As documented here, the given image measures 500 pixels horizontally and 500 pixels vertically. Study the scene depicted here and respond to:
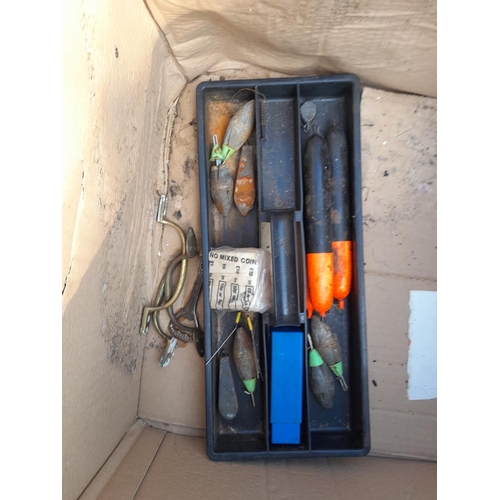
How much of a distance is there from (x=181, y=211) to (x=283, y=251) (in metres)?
0.29

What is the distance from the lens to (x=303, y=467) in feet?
3.05

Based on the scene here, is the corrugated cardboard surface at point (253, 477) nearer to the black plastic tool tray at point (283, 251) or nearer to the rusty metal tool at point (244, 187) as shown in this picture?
Answer: the black plastic tool tray at point (283, 251)

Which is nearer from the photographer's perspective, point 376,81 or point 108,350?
point 108,350

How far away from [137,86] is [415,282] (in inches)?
29.9

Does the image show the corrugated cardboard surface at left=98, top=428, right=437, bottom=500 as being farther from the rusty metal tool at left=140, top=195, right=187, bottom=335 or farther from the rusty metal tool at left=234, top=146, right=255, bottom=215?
the rusty metal tool at left=234, top=146, right=255, bottom=215

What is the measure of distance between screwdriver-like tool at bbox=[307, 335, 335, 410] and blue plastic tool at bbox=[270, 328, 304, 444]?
0.12ft

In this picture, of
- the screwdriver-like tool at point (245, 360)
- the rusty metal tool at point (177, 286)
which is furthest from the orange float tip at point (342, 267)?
the rusty metal tool at point (177, 286)

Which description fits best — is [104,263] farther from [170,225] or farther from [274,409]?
[274,409]

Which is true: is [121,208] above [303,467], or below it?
above

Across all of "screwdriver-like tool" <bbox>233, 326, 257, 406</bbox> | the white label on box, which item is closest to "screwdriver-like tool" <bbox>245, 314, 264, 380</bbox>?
"screwdriver-like tool" <bbox>233, 326, 257, 406</bbox>

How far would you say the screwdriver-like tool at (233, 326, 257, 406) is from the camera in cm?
98

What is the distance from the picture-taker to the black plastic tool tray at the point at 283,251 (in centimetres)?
94
